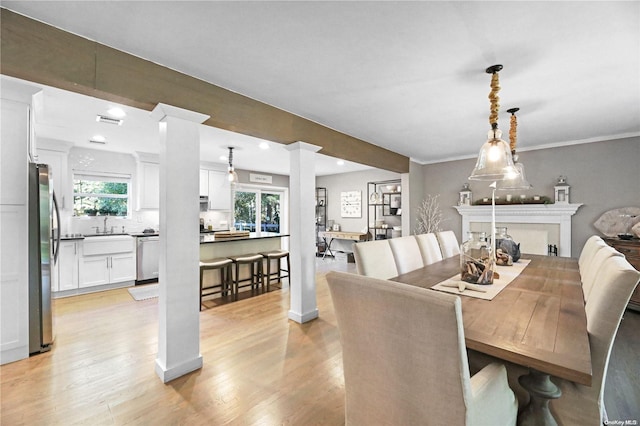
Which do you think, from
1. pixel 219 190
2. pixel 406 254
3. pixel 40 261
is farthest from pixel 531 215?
pixel 40 261

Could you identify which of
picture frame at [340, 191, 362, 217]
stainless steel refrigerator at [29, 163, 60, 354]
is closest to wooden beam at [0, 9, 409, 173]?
stainless steel refrigerator at [29, 163, 60, 354]

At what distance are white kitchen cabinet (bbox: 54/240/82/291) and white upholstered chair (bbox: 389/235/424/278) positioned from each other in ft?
15.3

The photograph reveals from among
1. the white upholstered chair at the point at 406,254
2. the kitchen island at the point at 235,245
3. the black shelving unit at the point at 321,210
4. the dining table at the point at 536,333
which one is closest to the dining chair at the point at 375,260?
the white upholstered chair at the point at 406,254

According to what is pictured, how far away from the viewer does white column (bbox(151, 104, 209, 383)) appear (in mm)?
2080

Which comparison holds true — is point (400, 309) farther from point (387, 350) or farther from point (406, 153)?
point (406, 153)

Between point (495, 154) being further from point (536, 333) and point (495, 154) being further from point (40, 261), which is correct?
point (40, 261)

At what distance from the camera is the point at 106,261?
4.42 m

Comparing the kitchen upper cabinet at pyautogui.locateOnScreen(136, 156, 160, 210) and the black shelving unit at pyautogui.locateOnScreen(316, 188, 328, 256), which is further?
the black shelving unit at pyautogui.locateOnScreen(316, 188, 328, 256)

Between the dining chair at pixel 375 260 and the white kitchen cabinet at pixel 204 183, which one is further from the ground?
the white kitchen cabinet at pixel 204 183

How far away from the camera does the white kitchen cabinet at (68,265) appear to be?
13.2ft

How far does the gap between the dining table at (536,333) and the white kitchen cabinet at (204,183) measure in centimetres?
513

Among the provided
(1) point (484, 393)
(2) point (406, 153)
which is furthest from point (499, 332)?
(2) point (406, 153)

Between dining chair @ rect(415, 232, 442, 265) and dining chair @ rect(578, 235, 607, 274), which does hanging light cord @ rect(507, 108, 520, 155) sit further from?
dining chair @ rect(415, 232, 442, 265)

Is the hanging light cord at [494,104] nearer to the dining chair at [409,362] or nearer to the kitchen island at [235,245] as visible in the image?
the dining chair at [409,362]
